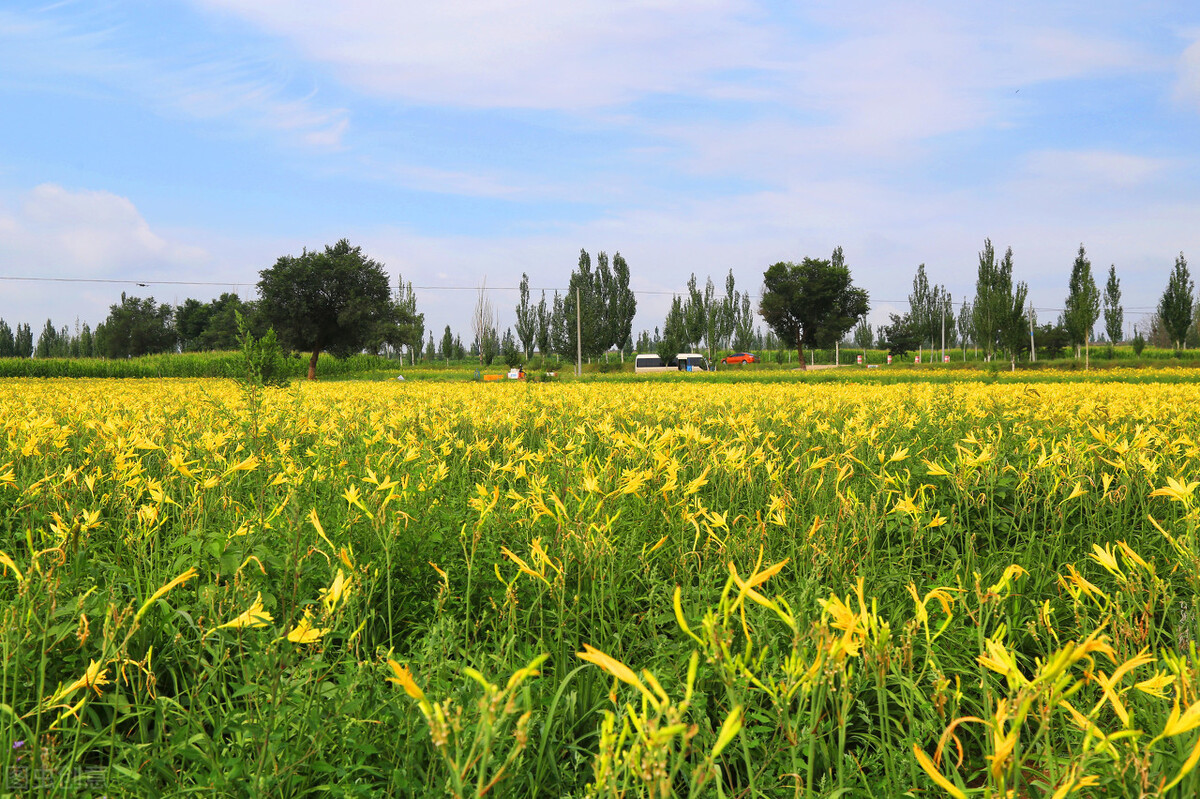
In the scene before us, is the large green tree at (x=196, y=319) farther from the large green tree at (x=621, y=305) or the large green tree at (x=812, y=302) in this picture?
the large green tree at (x=812, y=302)

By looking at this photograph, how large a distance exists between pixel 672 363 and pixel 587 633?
154 ft

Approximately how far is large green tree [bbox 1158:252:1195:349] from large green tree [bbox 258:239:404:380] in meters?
46.4

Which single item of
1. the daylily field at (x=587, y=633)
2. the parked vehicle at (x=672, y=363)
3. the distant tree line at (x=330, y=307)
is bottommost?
the daylily field at (x=587, y=633)

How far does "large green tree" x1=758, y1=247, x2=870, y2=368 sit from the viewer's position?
1933 inches

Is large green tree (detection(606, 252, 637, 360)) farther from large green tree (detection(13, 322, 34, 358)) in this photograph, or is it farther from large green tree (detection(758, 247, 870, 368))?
large green tree (detection(13, 322, 34, 358))

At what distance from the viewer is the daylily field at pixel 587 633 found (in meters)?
0.93

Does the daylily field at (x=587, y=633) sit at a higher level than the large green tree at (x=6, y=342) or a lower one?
lower

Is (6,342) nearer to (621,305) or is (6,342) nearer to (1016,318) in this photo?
(621,305)

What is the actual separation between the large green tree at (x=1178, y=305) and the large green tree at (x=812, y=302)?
58.4 feet

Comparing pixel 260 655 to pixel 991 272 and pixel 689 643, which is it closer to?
pixel 689 643

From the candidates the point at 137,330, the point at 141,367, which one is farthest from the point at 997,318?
the point at 137,330

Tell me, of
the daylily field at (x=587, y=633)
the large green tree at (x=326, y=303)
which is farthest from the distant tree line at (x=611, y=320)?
the daylily field at (x=587, y=633)

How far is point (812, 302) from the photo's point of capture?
49469 mm

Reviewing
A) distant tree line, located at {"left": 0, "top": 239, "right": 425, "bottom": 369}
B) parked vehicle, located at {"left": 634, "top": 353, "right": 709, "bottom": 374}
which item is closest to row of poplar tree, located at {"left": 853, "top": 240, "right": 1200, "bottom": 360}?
parked vehicle, located at {"left": 634, "top": 353, "right": 709, "bottom": 374}
